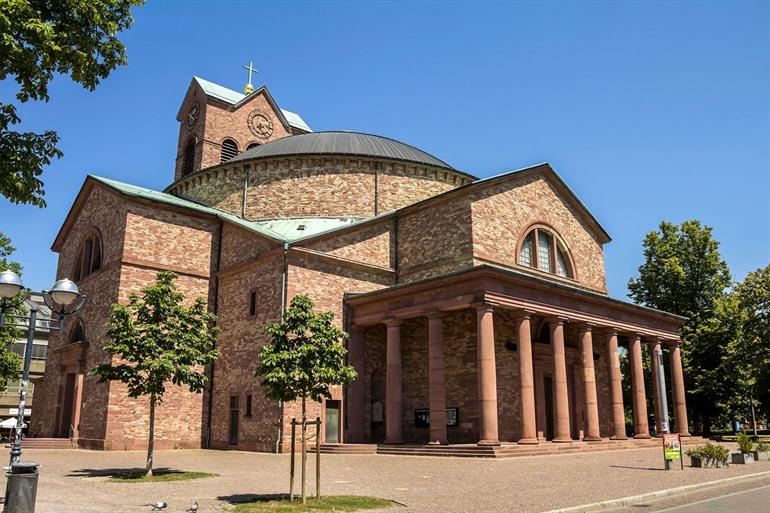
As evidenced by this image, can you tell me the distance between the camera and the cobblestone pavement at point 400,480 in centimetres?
1127

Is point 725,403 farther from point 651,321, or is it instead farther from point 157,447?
point 157,447

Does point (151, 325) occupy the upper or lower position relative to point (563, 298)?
lower

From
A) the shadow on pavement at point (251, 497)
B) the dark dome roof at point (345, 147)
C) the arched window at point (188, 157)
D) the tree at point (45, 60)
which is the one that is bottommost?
the shadow on pavement at point (251, 497)

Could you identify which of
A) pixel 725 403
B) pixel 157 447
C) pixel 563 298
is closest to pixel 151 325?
pixel 157 447

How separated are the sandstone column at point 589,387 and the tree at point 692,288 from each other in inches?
654

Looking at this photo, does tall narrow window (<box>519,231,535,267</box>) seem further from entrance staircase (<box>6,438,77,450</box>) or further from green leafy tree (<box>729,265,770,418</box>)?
entrance staircase (<box>6,438,77,450</box>)

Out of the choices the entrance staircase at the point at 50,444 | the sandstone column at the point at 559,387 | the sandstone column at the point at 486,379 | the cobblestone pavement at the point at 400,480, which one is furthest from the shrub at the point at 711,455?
the entrance staircase at the point at 50,444

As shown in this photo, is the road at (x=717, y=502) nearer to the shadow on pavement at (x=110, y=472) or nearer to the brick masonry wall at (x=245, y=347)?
the shadow on pavement at (x=110, y=472)

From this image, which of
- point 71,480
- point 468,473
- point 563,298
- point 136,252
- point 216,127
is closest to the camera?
point 71,480

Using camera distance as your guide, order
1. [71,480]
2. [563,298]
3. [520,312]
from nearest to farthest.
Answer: [71,480]
[520,312]
[563,298]

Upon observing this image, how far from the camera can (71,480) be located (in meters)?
15.0

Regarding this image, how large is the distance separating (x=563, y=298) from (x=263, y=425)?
12830mm

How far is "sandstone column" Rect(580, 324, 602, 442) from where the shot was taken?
25.1 m

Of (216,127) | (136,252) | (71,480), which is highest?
(216,127)
